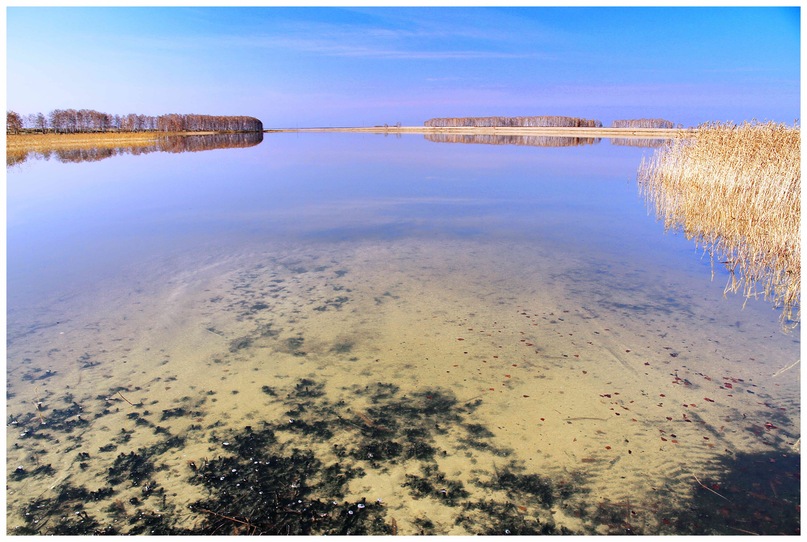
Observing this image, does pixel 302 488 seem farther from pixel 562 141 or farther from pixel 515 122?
pixel 515 122

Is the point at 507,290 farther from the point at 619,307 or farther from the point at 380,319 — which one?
the point at 380,319

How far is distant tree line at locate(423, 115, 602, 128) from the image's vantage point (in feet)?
142

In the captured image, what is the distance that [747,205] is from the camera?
24.7ft

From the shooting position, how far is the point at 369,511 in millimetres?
2213

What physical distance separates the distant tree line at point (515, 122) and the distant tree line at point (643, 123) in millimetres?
1529

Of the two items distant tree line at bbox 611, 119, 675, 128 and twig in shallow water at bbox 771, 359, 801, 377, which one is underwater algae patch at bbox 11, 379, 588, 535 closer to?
twig in shallow water at bbox 771, 359, 801, 377

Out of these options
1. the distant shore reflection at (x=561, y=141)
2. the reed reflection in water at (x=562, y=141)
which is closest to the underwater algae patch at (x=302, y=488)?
the reed reflection in water at (x=562, y=141)

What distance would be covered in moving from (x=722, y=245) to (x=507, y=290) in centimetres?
369

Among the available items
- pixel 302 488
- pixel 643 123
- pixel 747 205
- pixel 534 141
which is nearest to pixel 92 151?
pixel 534 141

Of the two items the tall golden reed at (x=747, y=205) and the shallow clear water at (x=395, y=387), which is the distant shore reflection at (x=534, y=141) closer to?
the tall golden reed at (x=747, y=205)

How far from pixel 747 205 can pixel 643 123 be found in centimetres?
3726

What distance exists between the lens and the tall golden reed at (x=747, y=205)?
5316 millimetres

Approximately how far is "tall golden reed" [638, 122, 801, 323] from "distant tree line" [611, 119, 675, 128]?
3301 centimetres

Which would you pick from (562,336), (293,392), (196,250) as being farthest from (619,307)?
(196,250)
